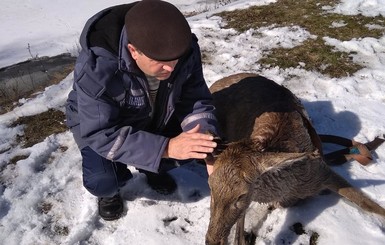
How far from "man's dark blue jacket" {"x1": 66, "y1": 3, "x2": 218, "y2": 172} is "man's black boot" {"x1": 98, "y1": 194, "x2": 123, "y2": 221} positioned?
792mm

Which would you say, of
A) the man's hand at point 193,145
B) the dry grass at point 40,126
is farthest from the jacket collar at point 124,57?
the dry grass at point 40,126

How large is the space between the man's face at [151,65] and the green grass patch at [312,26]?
11.3 ft

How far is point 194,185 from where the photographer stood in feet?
14.0

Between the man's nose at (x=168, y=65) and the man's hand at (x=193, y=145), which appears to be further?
the man's nose at (x=168, y=65)

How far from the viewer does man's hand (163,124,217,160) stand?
8.96 ft

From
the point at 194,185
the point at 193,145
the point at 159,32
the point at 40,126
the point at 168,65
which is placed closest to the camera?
the point at 159,32

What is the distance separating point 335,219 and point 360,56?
10.7 feet

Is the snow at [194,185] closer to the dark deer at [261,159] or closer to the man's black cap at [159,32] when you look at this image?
the dark deer at [261,159]

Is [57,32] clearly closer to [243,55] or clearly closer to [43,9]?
[43,9]

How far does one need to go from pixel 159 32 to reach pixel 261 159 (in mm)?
1075

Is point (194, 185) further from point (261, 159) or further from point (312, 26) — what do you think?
point (312, 26)

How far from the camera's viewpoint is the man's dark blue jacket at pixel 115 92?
3.02m

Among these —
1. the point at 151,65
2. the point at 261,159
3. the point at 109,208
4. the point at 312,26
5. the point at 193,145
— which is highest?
the point at 151,65

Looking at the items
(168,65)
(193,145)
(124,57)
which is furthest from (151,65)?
(193,145)
